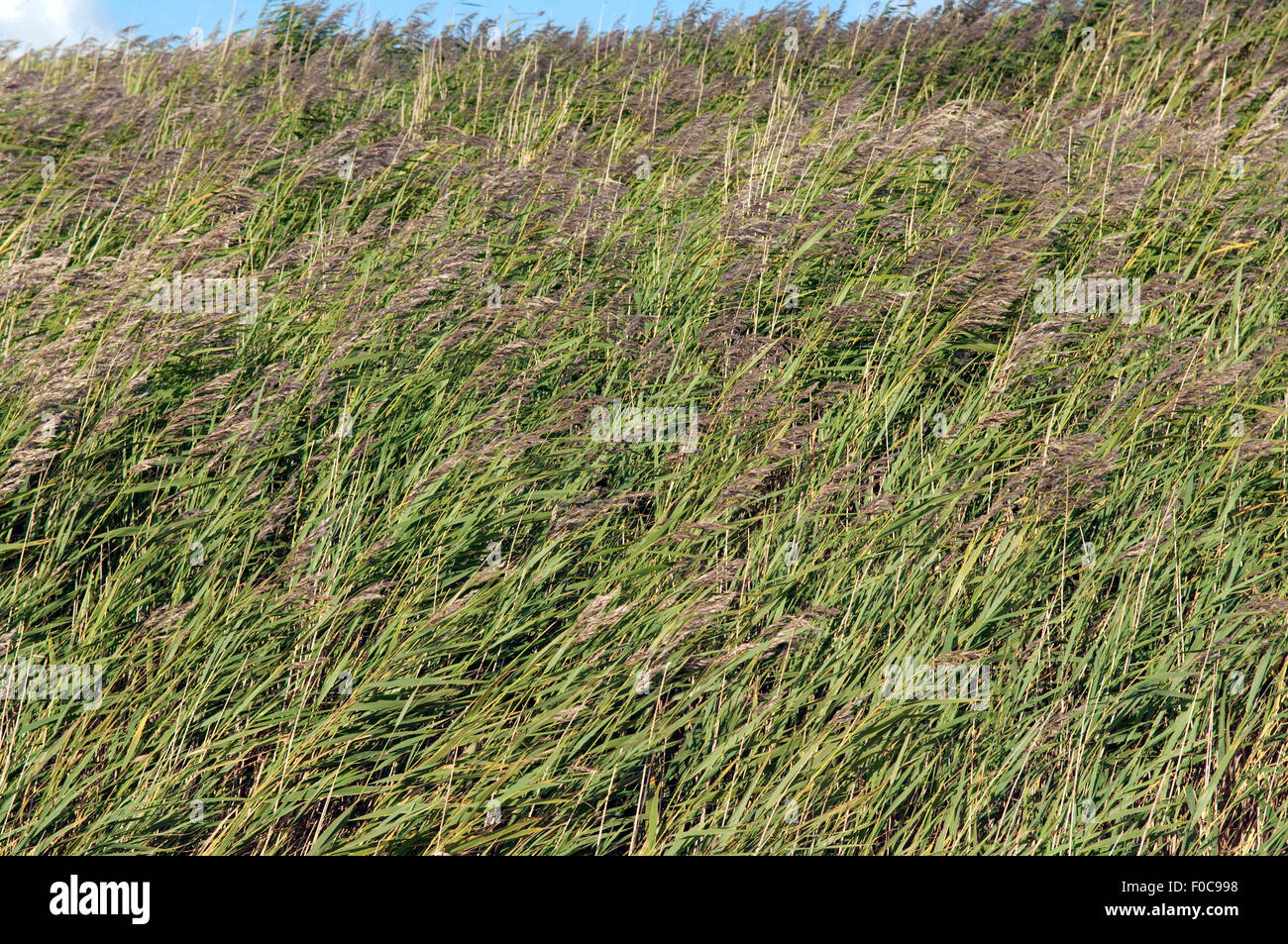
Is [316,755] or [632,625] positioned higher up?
[632,625]

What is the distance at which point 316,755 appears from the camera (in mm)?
2350

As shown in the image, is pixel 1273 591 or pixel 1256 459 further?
pixel 1256 459

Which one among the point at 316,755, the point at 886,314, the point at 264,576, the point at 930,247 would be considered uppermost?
the point at 930,247

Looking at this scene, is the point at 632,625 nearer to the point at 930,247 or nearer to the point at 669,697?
the point at 669,697

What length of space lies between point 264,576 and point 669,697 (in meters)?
1.34

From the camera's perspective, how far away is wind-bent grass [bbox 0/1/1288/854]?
2.40 m

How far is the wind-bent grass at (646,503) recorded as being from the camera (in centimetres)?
240

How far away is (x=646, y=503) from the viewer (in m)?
3.20
